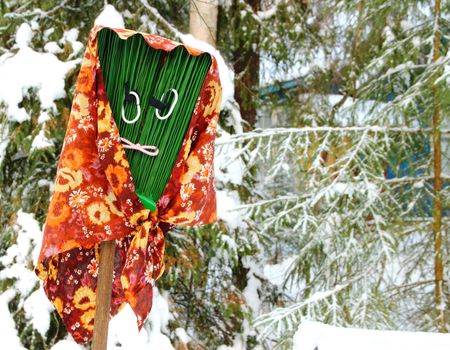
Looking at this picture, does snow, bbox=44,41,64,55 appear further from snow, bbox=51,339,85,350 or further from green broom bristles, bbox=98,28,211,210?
green broom bristles, bbox=98,28,211,210

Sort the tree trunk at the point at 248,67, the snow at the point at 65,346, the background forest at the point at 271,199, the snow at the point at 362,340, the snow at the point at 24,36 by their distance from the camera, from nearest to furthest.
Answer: the snow at the point at 362,340 < the snow at the point at 65,346 < the background forest at the point at 271,199 < the snow at the point at 24,36 < the tree trunk at the point at 248,67

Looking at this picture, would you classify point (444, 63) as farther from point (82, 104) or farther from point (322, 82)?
point (322, 82)

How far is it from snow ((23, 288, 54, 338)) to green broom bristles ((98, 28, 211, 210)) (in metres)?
2.15

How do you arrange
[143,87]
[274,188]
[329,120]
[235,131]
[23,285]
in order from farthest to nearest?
1. [274,188]
2. [329,120]
3. [235,131]
4. [23,285]
5. [143,87]

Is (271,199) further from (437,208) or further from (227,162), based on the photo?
(437,208)

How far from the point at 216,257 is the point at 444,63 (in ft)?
7.26

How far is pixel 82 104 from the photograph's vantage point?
1.75 metres

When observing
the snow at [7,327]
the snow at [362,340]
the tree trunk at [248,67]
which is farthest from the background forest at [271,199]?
the snow at [362,340]

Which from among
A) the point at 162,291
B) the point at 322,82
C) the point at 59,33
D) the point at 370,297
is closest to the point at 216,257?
the point at 162,291

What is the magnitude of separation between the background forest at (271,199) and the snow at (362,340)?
1862 millimetres

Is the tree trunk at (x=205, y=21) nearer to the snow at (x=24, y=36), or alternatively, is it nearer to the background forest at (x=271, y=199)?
the background forest at (x=271, y=199)

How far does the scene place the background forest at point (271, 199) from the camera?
145 inches

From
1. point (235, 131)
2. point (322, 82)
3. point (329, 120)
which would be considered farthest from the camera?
point (322, 82)

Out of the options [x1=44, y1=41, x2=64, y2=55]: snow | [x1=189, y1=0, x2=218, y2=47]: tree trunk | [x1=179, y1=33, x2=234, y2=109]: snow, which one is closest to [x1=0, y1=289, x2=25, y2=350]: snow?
[x1=44, y1=41, x2=64, y2=55]: snow
